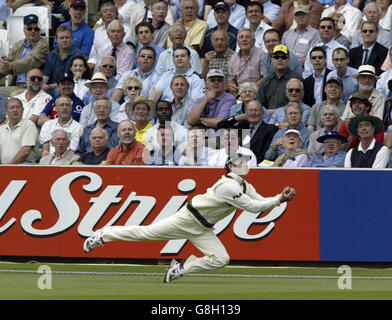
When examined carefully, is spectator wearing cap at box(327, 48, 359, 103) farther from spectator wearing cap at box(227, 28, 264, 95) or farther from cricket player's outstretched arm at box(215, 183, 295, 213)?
cricket player's outstretched arm at box(215, 183, 295, 213)


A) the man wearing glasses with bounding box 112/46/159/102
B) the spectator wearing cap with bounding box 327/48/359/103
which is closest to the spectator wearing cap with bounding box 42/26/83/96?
the man wearing glasses with bounding box 112/46/159/102

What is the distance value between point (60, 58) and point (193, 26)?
9.03ft

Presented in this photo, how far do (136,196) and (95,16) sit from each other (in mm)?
7761

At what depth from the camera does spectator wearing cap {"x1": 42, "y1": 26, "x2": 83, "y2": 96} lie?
18.9m

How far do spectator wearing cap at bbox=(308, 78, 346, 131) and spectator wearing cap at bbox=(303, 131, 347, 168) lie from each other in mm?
725

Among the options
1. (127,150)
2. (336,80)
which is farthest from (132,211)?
(336,80)

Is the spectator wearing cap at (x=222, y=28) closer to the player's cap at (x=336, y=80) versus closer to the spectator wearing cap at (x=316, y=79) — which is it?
the spectator wearing cap at (x=316, y=79)

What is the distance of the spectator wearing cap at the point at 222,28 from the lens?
59.7 feet

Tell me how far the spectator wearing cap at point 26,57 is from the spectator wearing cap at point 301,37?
16.8 feet

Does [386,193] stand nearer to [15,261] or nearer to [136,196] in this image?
[136,196]

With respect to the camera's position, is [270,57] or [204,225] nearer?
[204,225]

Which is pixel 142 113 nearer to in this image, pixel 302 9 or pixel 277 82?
pixel 277 82

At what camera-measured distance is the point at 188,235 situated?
501 inches

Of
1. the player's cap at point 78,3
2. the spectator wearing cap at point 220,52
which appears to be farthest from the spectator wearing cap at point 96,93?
the player's cap at point 78,3
